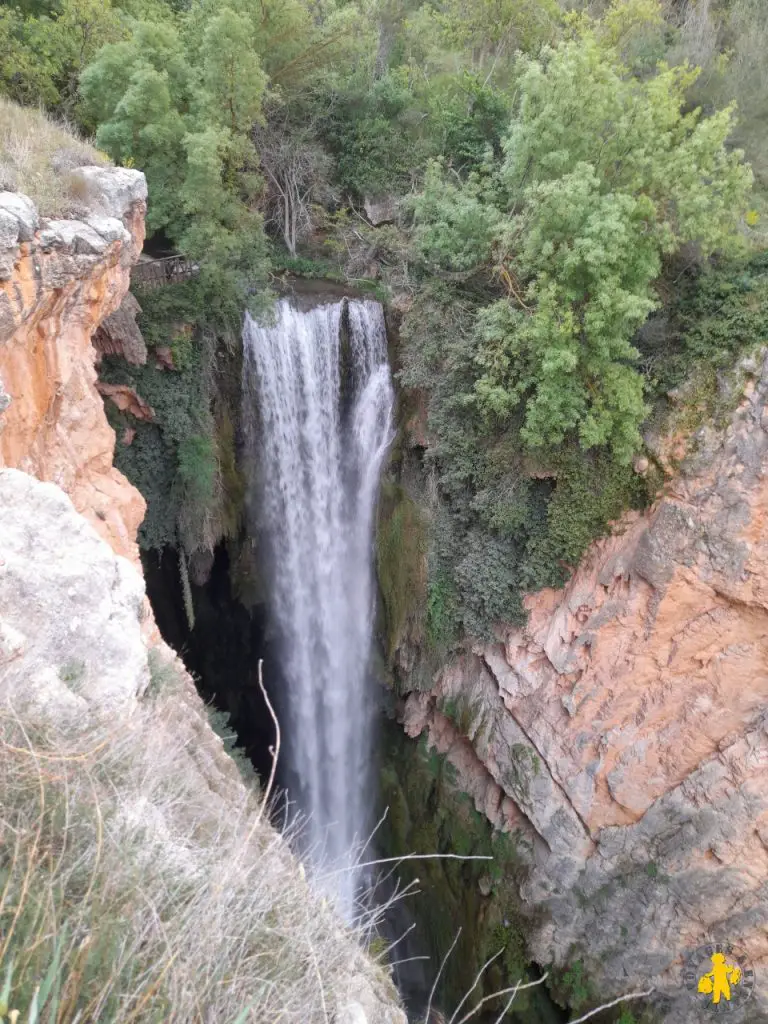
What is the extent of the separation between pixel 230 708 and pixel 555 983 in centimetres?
686

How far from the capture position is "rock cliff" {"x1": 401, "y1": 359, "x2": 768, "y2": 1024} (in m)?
7.67

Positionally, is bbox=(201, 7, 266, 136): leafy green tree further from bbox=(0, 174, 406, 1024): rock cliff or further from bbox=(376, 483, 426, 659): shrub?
bbox=(376, 483, 426, 659): shrub

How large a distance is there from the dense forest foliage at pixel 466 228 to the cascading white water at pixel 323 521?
0.64 meters

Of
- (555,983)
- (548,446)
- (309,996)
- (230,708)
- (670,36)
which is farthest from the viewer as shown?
(670,36)

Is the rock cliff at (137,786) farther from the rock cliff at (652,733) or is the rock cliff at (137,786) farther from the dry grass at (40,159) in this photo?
the rock cliff at (652,733)

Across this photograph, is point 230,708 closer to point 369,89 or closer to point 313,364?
point 313,364

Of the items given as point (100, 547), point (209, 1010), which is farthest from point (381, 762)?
point (209, 1010)

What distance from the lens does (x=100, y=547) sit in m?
3.45

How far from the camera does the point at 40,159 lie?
585 centimetres

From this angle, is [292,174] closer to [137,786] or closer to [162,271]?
[162,271]

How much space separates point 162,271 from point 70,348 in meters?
3.82

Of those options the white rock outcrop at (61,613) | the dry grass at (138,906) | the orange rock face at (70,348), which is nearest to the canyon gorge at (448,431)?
the orange rock face at (70,348)

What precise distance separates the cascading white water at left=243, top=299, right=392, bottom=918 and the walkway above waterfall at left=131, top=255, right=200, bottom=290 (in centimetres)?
137

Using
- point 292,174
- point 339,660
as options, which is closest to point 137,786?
point 339,660
